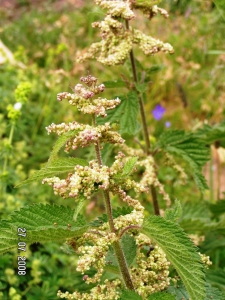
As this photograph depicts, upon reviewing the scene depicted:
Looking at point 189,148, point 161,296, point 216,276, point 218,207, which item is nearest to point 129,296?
point 161,296

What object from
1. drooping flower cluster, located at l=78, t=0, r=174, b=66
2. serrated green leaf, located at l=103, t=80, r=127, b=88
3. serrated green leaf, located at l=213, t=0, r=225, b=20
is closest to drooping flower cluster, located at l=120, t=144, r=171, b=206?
serrated green leaf, located at l=103, t=80, r=127, b=88

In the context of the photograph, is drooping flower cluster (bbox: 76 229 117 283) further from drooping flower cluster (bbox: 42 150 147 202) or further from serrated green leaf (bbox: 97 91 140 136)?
serrated green leaf (bbox: 97 91 140 136)

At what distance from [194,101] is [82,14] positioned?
2154 mm

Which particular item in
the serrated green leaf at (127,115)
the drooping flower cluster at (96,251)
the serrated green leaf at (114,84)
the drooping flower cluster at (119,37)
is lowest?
the drooping flower cluster at (96,251)

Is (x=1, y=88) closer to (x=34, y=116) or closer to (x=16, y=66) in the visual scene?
(x=34, y=116)

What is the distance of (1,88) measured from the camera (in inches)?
122

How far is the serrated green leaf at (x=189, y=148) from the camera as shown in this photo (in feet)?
6.08

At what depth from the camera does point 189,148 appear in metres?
1.92

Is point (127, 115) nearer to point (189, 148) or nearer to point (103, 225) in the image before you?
point (189, 148)

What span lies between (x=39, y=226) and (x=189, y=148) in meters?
0.88

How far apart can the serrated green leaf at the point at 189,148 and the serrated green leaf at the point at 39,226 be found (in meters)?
0.73

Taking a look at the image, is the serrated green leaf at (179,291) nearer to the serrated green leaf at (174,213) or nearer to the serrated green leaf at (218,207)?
the serrated green leaf at (174,213)

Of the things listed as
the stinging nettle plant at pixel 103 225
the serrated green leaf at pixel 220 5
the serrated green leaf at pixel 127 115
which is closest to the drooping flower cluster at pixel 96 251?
the stinging nettle plant at pixel 103 225

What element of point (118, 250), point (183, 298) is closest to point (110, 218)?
point (118, 250)
